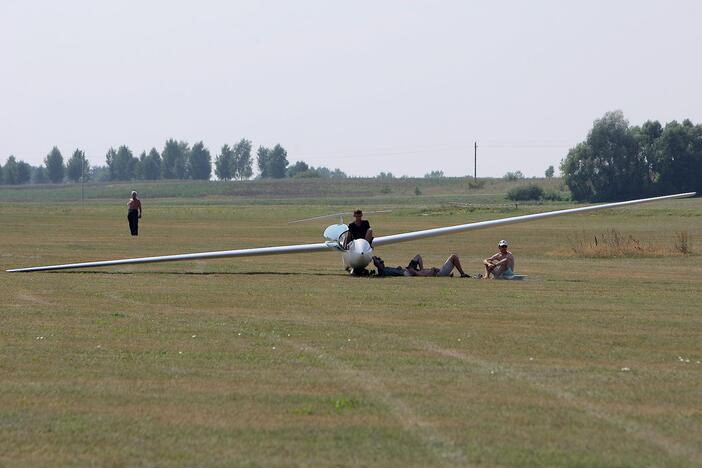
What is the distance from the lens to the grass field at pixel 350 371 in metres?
7.07

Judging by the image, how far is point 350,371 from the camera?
32.1 feet

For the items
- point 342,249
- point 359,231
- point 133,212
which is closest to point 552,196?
point 133,212

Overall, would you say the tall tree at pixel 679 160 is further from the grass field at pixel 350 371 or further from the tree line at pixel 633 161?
the grass field at pixel 350 371

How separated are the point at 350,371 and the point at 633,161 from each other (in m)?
88.4

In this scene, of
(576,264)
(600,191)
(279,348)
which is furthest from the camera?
(600,191)

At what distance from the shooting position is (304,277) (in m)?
20.9

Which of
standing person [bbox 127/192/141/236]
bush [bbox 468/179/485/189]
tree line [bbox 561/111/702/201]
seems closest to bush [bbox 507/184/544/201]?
tree line [bbox 561/111/702/201]

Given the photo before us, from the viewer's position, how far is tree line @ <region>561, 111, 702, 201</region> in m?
93.6

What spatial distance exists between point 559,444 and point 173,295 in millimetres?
10805

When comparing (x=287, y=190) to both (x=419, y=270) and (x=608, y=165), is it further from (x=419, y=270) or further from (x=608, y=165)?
(x=419, y=270)

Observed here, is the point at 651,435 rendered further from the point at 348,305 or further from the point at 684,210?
the point at 684,210

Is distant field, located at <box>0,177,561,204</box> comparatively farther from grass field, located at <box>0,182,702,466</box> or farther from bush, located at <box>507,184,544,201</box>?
grass field, located at <box>0,182,702,466</box>

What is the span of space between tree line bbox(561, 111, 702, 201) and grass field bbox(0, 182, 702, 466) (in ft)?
249

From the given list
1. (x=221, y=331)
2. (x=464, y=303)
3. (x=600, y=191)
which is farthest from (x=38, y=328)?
(x=600, y=191)
